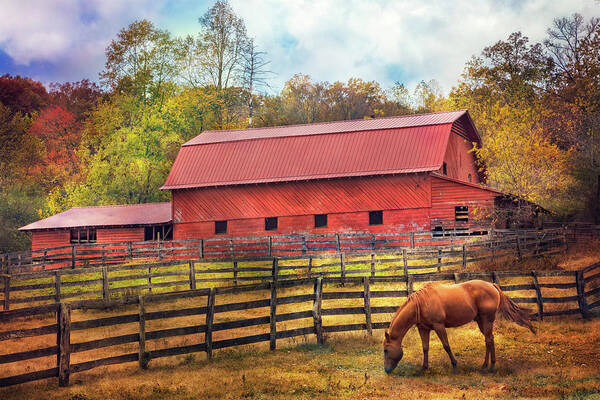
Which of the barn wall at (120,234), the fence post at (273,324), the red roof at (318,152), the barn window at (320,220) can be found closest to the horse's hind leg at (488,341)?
the fence post at (273,324)

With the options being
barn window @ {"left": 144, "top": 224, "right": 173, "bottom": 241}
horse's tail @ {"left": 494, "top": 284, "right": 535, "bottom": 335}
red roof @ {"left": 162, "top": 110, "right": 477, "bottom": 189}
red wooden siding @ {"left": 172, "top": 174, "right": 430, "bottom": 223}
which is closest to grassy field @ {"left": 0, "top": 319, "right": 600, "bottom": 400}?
horse's tail @ {"left": 494, "top": 284, "right": 535, "bottom": 335}

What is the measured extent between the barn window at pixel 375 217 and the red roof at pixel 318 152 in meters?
2.32

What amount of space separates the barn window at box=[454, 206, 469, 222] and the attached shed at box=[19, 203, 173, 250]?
697 inches

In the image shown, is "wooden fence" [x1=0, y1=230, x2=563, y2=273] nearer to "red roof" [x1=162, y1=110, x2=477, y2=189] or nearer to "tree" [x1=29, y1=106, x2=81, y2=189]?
"red roof" [x1=162, y1=110, x2=477, y2=189]

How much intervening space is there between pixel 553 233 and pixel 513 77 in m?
23.1

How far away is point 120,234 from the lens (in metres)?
39.6

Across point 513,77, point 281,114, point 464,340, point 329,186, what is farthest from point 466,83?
point 464,340

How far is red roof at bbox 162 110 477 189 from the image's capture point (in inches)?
1399

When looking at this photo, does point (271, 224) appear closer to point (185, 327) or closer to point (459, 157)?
point (459, 157)

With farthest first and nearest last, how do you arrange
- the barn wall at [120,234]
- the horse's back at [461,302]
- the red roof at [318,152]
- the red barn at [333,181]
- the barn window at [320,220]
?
the barn wall at [120,234] < the barn window at [320,220] < the red roof at [318,152] < the red barn at [333,181] < the horse's back at [461,302]

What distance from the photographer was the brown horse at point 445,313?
10.8 metres

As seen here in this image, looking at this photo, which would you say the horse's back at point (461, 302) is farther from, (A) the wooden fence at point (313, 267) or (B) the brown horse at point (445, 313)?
(A) the wooden fence at point (313, 267)

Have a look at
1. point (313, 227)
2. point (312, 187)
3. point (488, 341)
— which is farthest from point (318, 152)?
point (488, 341)

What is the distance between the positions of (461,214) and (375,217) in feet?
15.8
